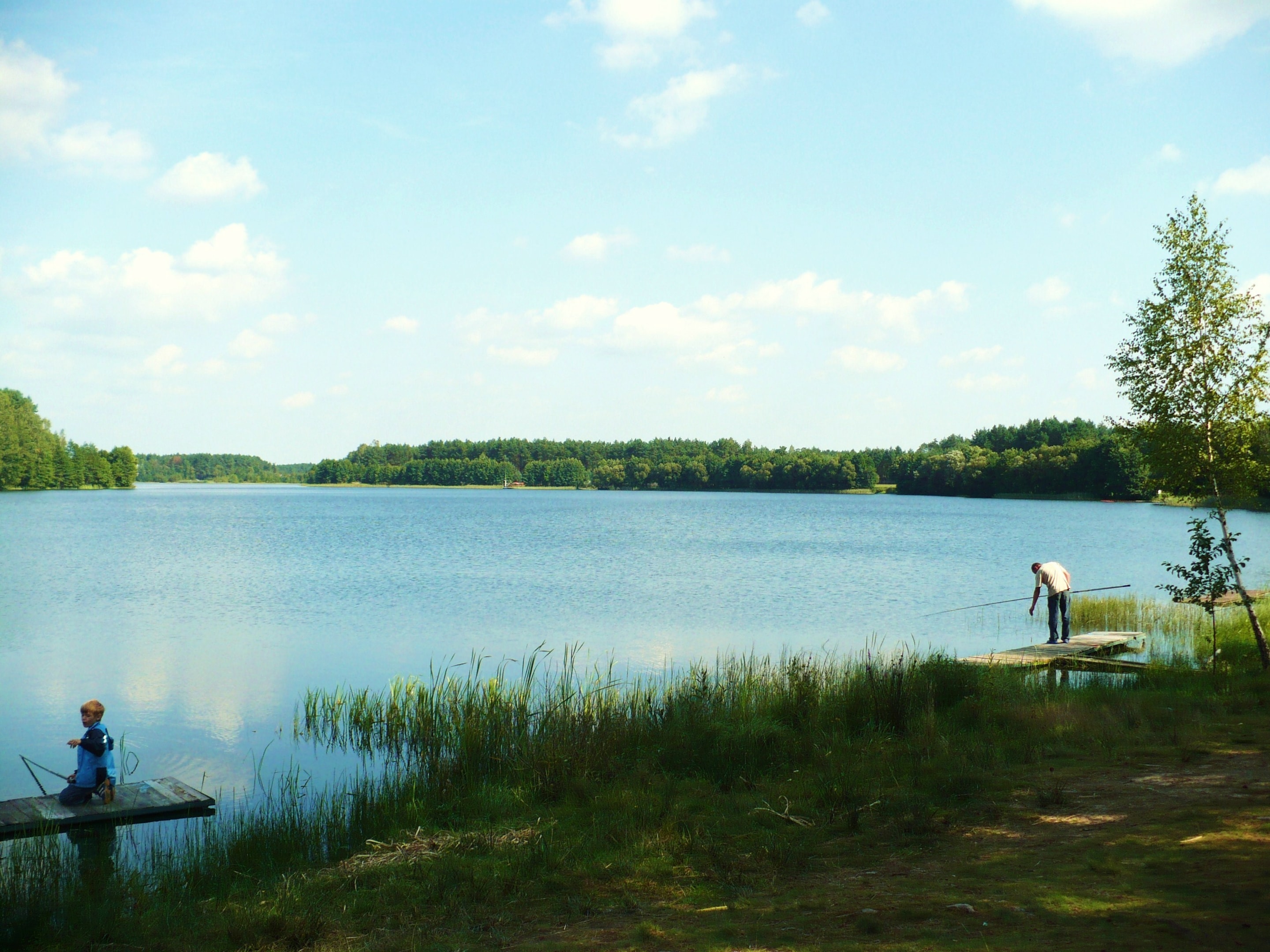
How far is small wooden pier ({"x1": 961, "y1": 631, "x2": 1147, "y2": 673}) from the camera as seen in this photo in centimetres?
1531

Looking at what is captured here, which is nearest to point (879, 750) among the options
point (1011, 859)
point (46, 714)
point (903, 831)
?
point (903, 831)

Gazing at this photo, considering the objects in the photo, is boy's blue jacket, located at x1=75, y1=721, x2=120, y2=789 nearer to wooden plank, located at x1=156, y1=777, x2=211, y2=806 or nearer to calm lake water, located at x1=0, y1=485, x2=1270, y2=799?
wooden plank, located at x1=156, y1=777, x2=211, y2=806

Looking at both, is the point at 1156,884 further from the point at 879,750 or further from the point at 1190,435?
the point at 1190,435

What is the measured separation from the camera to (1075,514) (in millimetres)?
78688

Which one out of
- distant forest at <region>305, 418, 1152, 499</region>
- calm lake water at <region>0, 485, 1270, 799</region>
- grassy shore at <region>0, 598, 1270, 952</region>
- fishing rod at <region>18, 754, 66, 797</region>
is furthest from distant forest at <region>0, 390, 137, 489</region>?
grassy shore at <region>0, 598, 1270, 952</region>

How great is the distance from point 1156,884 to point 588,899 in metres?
3.52

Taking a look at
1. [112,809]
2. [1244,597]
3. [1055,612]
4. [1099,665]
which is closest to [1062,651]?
[1099,665]

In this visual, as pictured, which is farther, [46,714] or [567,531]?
[567,531]

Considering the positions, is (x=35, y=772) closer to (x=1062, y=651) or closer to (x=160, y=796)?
(x=160, y=796)

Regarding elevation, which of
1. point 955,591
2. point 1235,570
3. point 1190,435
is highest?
point 1190,435

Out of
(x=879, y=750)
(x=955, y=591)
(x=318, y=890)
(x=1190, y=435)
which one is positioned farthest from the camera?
(x=955, y=591)

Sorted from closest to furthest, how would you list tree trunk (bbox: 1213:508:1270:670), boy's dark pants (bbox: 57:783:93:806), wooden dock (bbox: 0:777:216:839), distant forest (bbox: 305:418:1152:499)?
wooden dock (bbox: 0:777:216:839)
boy's dark pants (bbox: 57:783:93:806)
tree trunk (bbox: 1213:508:1270:670)
distant forest (bbox: 305:418:1152:499)

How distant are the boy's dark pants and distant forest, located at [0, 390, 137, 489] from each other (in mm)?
121775

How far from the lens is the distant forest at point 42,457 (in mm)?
112500
